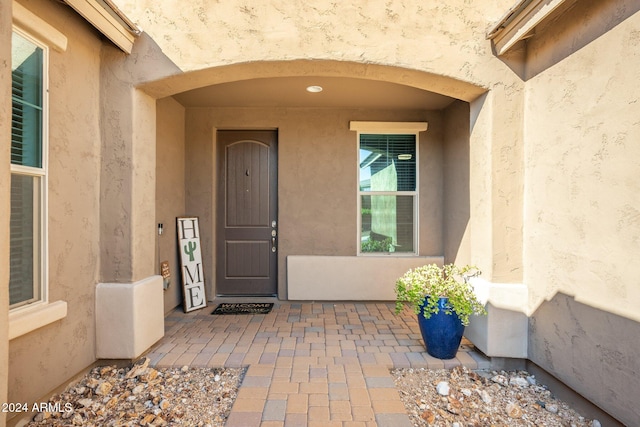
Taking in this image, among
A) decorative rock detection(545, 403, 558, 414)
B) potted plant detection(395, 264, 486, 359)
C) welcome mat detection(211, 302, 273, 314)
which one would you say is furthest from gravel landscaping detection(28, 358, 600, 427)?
welcome mat detection(211, 302, 273, 314)

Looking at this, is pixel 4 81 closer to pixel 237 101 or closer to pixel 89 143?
pixel 89 143

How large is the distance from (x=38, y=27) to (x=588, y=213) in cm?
362

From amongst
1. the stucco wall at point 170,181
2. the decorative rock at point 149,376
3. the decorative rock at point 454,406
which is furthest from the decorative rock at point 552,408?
the stucco wall at point 170,181

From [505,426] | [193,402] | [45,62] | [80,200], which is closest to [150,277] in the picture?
[80,200]

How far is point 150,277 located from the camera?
302cm

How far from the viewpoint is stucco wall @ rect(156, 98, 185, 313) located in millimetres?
3920

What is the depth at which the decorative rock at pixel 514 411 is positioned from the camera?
2195mm

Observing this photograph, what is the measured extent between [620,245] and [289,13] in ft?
9.18

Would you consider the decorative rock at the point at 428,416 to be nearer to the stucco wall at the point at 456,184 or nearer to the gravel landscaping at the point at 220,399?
the gravel landscaping at the point at 220,399

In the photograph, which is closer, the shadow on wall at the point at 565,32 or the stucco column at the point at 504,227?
the shadow on wall at the point at 565,32

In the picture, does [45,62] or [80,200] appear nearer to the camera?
[45,62]

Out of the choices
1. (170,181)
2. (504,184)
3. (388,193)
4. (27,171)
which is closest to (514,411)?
(504,184)

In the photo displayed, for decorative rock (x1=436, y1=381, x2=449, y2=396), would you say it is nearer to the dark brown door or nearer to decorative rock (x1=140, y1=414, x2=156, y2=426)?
decorative rock (x1=140, y1=414, x2=156, y2=426)

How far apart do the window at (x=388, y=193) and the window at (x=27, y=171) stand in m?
3.42
